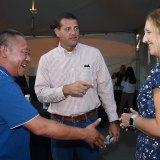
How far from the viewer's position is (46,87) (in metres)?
2.75

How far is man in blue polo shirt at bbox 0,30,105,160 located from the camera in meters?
1.63

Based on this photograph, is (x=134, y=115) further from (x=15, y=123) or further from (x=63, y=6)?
(x=63, y=6)

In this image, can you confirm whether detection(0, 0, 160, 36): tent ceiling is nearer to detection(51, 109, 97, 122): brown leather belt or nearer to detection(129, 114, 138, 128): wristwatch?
detection(51, 109, 97, 122): brown leather belt

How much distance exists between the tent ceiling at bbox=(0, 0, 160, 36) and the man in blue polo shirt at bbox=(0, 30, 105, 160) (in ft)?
15.8

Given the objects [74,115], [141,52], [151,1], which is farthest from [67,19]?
[141,52]

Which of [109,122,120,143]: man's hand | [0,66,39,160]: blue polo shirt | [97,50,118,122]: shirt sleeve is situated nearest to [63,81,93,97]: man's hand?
[97,50,118,122]: shirt sleeve

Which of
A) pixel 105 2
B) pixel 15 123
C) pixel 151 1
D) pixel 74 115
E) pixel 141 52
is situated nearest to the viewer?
pixel 15 123

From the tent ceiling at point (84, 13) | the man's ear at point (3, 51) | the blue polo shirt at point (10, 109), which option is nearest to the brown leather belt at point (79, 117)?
the blue polo shirt at point (10, 109)

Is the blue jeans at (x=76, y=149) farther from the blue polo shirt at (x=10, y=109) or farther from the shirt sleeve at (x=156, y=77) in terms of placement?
the shirt sleeve at (x=156, y=77)

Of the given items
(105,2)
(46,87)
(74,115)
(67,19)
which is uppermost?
(105,2)

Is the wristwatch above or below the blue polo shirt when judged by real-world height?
below

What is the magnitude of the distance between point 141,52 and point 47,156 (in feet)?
18.7

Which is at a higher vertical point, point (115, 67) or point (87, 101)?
point (87, 101)

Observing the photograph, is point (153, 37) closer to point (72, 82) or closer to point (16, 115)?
point (16, 115)
